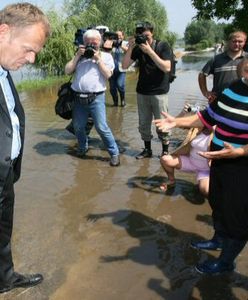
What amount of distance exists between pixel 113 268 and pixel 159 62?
3.18m

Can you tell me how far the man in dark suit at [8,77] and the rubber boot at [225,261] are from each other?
1.66 m

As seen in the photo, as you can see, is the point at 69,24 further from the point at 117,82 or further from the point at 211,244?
the point at 211,244

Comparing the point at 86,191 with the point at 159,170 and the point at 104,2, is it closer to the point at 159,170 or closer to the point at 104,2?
the point at 159,170

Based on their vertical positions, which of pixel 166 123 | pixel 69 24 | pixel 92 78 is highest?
pixel 69 24

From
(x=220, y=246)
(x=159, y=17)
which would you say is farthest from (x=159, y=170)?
(x=159, y=17)

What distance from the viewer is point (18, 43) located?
2510mm

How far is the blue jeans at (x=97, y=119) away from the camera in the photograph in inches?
232

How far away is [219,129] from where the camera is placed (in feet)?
10.4

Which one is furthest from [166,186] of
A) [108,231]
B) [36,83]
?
[36,83]

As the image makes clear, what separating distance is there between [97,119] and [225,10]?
3.91 m

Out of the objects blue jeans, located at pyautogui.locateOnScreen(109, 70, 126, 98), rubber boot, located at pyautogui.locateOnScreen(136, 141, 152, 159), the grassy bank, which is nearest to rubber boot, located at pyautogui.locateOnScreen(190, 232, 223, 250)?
rubber boot, located at pyautogui.locateOnScreen(136, 141, 152, 159)

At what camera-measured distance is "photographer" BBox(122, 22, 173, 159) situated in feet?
18.9

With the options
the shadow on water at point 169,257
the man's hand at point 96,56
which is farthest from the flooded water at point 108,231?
the man's hand at point 96,56

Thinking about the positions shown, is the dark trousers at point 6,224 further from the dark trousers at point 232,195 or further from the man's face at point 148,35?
the man's face at point 148,35
